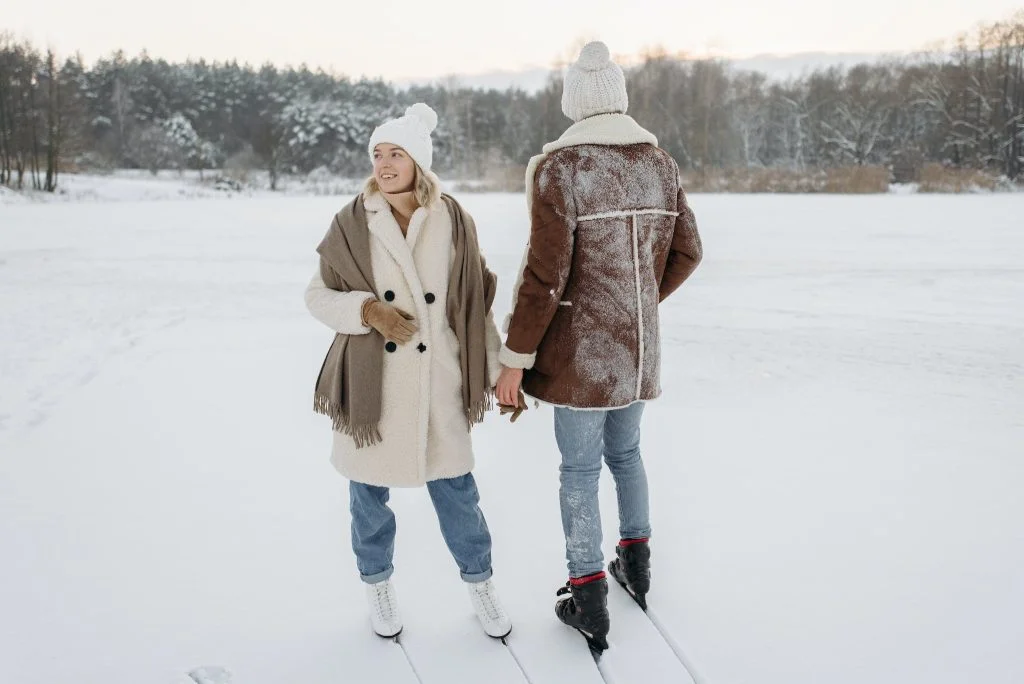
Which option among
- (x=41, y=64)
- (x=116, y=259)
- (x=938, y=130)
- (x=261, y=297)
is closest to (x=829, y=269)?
(x=261, y=297)

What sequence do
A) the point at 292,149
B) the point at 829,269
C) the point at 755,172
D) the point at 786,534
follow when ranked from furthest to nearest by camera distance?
the point at 292,149 → the point at 755,172 → the point at 829,269 → the point at 786,534

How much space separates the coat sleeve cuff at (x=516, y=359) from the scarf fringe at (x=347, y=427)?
15.5 inches

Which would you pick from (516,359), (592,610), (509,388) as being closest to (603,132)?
(516,359)

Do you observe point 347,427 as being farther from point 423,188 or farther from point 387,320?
point 423,188

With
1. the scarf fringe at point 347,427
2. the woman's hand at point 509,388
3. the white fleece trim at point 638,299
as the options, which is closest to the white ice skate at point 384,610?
the scarf fringe at point 347,427

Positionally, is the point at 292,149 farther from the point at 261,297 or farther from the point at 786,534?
the point at 786,534

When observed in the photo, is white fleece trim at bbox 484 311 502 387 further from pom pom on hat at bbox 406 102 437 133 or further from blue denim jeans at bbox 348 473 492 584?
pom pom on hat at bbox 406 102 437 133

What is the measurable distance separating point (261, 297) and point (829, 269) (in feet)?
20.0

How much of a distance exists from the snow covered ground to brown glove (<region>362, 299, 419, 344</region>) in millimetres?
907

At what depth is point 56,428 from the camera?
3869 mm

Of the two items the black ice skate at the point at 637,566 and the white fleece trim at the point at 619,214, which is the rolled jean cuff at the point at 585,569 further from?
the white fleece trim at the point at 619,214

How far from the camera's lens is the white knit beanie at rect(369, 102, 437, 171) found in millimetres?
2010

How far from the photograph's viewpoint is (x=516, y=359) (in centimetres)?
207

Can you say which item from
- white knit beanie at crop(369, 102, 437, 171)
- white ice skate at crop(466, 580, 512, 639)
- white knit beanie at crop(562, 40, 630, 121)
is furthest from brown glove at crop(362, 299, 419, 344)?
white ice skate at crop(466, 580, 512, 639)
